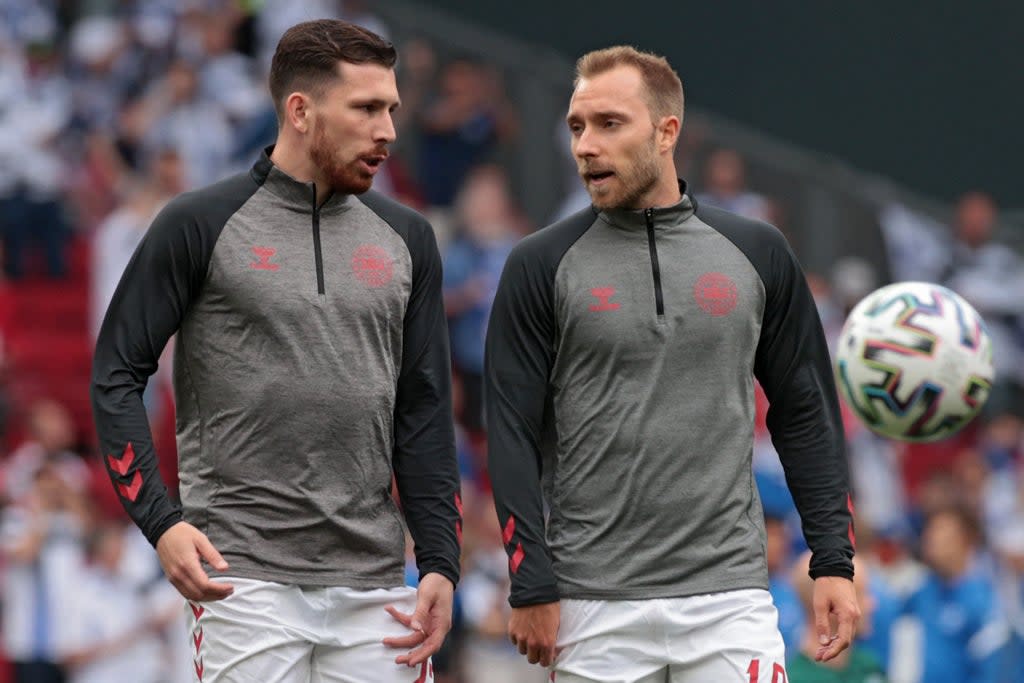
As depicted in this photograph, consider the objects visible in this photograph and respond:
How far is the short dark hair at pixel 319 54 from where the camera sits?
510 cm

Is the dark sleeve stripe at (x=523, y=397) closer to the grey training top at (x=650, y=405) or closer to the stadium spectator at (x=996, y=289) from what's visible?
the grey training top at (x=650, y=405)

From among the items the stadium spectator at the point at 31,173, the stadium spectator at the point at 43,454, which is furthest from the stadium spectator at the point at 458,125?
the stadium spectator at the point at 43,454

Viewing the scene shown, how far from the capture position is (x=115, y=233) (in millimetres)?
13531

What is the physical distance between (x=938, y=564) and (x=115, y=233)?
6.23m

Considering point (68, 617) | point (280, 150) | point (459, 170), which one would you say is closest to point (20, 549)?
point (68, 617)

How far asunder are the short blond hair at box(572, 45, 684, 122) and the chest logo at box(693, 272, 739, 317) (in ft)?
1.51

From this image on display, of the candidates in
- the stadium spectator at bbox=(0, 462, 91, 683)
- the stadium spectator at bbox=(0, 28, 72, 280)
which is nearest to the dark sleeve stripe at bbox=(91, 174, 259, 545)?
the stadium spectator at bbox=(0, 462, 91, 683)

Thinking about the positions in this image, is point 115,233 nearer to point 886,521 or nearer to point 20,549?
point 20,549

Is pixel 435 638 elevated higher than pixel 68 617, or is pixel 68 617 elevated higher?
pixel 435 638

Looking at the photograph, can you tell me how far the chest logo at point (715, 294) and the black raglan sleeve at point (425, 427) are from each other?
715 mm

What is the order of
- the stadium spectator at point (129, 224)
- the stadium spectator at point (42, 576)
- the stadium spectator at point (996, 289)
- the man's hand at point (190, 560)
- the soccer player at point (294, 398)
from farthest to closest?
the stadium spectator at point (996, 289), the stadium spectator at point (129, 224), the stadium spectator at point (42, 576), the soccer player at point (294, 398), the man's hand at point (190, 560)

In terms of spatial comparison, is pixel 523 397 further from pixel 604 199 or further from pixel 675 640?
pixel 675 640

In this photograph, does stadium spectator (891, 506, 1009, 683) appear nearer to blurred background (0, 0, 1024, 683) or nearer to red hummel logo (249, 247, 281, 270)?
blurred background (0, 0, 1024, 683)

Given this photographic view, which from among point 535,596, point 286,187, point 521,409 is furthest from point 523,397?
point 286,187
